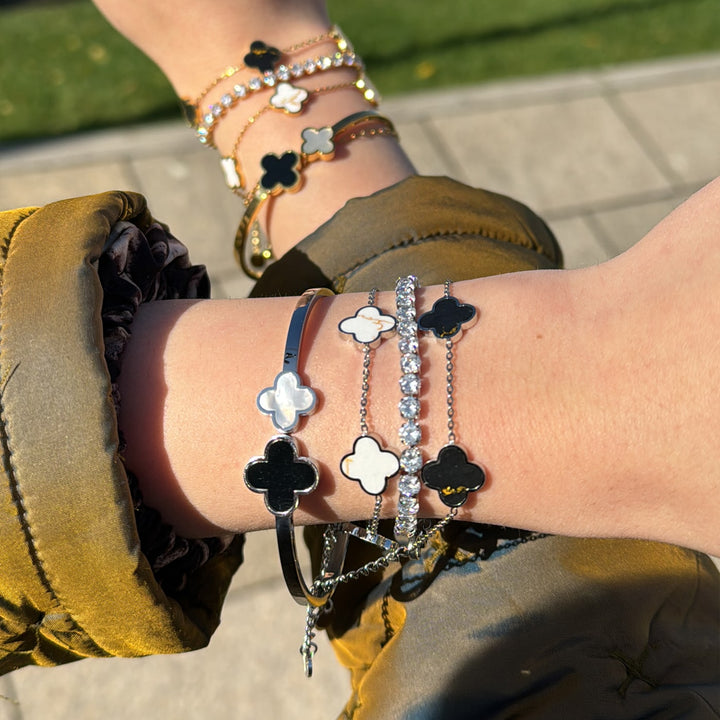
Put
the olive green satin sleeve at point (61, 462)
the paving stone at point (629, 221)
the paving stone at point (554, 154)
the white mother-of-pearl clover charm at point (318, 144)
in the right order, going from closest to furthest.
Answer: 1. the olive green satin sleeve at point (61, 462)
2. the white mother-of-pearl clover charm at point (318, 144)
3. the paving stone at point (629, 221)
4. the paving stone at point (554, 154)

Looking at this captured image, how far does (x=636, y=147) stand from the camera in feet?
12.0

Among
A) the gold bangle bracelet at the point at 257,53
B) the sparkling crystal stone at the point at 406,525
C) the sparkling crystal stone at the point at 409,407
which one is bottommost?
the sparkling crystal stone at the point at 406,525

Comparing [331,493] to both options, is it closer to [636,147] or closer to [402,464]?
[402,464]

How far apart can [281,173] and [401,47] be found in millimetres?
3409

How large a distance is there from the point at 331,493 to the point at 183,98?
100 cm

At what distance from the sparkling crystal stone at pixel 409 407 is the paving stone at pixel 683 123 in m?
3.25

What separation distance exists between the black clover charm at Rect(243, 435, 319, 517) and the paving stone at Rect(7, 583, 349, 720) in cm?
152

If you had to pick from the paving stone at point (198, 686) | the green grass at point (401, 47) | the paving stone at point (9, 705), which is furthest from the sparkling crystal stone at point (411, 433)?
the green grass at point (401, 47)

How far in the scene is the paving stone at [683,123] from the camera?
3.63 m

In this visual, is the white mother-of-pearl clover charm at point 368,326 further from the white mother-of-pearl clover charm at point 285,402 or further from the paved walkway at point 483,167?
the paved walkway at point 483,167

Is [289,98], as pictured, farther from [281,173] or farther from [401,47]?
[401,47]

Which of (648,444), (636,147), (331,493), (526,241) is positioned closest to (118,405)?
(331,493)

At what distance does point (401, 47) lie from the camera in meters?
4.37

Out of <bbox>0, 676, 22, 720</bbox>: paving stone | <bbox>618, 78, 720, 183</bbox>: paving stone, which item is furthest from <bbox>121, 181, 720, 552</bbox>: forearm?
<bbox>618, 78, 720, 183</bbox>: paving stone
